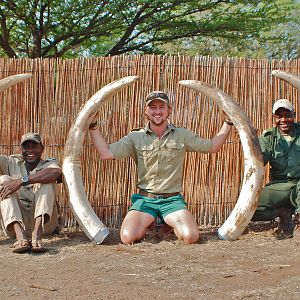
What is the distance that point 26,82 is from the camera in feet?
→ 19.5

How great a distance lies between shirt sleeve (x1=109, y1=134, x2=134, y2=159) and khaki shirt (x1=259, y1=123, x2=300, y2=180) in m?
1.30

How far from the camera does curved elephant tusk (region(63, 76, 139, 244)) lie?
513 centimetres

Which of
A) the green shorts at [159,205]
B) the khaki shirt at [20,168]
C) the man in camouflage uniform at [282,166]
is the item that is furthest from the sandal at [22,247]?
the man in camouflage uniform at [282,166]

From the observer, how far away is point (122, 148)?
5.37m

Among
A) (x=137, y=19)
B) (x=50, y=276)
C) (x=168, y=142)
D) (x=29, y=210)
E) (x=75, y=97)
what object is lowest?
(x=50, y=276)

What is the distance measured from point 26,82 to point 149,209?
1.90 metres

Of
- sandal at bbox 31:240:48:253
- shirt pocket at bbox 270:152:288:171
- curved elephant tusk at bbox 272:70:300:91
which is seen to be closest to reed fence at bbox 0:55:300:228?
curved elephant tusk at bbox 272:70:300:91

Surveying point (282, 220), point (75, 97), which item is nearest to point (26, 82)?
point (75, 97)

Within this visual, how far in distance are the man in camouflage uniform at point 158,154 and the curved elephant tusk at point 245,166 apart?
0.15 metres

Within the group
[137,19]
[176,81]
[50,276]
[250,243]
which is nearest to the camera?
[50,276]

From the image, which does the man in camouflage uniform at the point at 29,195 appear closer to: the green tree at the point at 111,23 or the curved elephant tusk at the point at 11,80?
the curved elephant tusk at the point at 11,80

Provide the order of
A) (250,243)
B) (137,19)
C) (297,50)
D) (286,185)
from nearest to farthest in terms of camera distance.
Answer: (250,243) → (286,185) → (137,19) → (297,50)

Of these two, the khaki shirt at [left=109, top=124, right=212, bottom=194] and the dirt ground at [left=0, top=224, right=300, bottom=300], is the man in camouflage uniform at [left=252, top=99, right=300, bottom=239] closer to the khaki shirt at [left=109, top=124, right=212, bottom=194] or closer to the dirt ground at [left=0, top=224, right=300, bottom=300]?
the dirt ground at [left=0, top=224, right=300, bottom=300]

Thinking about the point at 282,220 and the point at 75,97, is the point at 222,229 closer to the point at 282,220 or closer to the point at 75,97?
the point at 282,220
